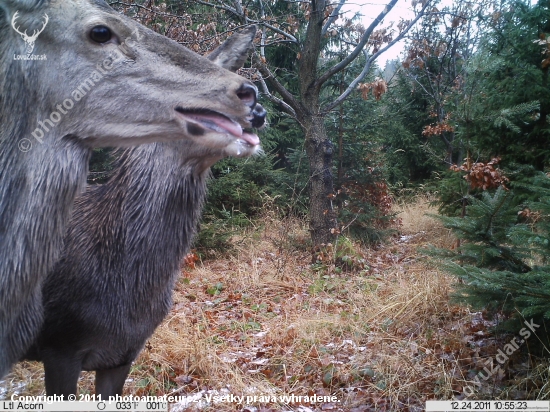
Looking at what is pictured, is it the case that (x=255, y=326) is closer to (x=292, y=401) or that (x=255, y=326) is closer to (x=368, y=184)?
(x=292, y=401)

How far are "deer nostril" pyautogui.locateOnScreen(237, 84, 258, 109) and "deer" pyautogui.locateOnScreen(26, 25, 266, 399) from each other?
0.66 metres

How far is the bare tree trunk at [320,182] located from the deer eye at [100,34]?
5.93m

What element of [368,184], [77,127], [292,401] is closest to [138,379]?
[292,401]

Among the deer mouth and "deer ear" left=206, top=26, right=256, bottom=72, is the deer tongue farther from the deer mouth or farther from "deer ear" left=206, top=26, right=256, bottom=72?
"deer ear" left=206, top=26, right=256, bottom=72

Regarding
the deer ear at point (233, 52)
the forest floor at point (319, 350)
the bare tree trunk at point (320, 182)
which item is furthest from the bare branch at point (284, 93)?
the deer ear at point (233, 52)

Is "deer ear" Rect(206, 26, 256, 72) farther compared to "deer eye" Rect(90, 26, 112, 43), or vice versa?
"deer ear" Rect(206, 26, 256, 72)

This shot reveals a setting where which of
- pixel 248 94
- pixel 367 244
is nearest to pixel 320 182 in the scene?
pixel 367 244

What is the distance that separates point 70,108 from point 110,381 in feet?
6.21

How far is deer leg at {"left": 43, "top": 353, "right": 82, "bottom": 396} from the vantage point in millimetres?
2748

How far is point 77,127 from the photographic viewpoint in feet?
6.82

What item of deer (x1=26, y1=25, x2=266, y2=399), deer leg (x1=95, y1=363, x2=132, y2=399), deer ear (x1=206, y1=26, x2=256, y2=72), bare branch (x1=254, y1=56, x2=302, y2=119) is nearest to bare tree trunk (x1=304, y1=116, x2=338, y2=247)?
bare branch (x1=254, y1=56, x2=302, y2=119)

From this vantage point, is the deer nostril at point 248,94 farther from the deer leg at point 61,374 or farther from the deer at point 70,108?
Answer: the deer leg at point 61,374

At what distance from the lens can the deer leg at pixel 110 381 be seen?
10.2 feet

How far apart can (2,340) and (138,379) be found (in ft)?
7.59
